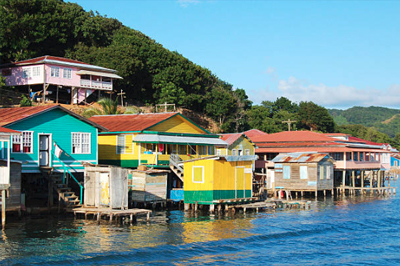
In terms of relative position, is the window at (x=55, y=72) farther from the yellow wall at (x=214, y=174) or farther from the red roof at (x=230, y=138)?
the yellow wall at (x=214, y=174)

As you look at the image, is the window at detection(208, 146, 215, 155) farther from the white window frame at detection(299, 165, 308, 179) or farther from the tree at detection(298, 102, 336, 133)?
the tree at detection(298, 102, 336, 133)

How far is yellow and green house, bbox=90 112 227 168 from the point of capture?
44.0 meters

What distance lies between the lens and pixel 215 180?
1508 inches

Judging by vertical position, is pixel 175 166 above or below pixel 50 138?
below

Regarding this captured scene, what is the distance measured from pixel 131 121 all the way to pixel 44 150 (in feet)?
42.7

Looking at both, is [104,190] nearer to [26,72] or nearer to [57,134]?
[57,134]

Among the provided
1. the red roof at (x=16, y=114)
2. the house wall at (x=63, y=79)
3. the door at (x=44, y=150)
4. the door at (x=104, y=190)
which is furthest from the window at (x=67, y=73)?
the door at (x=104, y=190)

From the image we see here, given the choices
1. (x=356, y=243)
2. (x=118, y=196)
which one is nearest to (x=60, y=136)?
(x=118, y=196)

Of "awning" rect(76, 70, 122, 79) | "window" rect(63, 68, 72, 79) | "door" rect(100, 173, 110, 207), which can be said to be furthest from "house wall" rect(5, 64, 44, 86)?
"door" rect(100, 173, 110, 207)

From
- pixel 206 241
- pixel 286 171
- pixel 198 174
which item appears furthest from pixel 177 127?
pixel 206 241

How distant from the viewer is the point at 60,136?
37.7 meters

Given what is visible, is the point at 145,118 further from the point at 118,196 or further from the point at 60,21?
the point at 60,21

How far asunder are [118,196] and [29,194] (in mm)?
8841

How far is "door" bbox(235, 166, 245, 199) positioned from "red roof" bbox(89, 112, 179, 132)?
9.58 m
